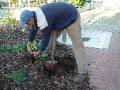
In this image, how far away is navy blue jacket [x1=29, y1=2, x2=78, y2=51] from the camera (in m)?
6.05

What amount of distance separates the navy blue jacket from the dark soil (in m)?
0.84

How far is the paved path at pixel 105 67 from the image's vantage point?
691 cm

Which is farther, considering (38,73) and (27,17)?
(38,73)

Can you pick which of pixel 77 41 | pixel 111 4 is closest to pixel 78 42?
pixel 77 41

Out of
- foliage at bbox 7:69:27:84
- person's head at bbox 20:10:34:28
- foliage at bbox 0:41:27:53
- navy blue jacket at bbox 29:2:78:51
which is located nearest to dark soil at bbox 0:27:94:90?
foliage at bbox 7:69:27:84

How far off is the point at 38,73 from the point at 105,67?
1.63 metres

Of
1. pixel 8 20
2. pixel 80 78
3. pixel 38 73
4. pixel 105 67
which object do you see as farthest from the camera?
pixel 8 20

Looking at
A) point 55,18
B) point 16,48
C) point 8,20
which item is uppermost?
point 55,18

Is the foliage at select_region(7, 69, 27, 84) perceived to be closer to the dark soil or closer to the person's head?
the dark soil

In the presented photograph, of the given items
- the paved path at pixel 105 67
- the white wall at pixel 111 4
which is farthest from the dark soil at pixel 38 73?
the white wall at pixel 111 4

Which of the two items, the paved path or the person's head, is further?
the paved path

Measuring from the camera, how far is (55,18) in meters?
6.27

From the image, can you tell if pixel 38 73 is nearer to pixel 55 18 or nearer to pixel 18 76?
pixel 18 76

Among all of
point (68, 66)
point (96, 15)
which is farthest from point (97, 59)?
point (96, 15)
